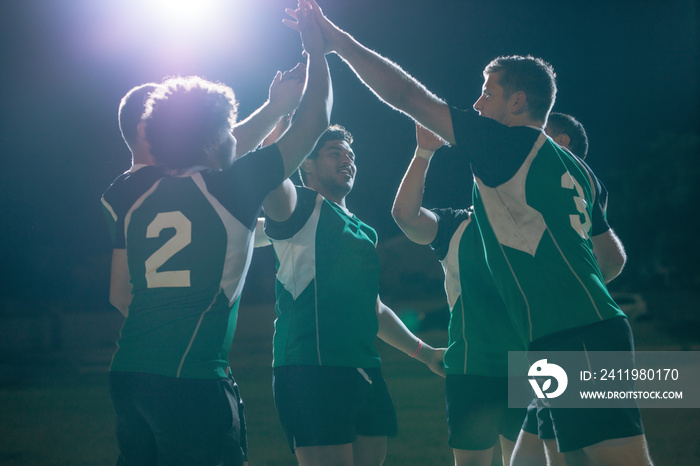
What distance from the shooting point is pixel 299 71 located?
3223 millimetres

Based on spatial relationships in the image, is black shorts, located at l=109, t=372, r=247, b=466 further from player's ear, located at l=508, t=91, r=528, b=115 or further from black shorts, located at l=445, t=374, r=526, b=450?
player's ear, located at l=508, t=91, r=528, b=115

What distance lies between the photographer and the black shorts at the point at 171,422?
1.94 metres

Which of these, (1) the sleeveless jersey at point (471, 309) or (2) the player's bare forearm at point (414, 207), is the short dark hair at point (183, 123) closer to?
(2) the player's bare forearm at point (414, 207)

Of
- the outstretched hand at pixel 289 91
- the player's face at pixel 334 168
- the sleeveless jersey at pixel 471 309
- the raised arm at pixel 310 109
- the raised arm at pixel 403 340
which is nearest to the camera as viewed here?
the raised arm at pixel 310 109

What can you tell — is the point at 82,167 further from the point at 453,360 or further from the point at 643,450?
the point at 643,450

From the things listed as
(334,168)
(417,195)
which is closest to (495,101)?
(417,195)

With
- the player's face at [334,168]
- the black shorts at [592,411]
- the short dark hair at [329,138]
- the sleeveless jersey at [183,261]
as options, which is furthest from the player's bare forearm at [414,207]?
the sleeveless jersey at [183,261]

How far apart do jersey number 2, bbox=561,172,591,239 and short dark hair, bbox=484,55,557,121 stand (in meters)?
0.36

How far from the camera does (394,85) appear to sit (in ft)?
8.35

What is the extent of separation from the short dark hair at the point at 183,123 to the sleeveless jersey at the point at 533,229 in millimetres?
977

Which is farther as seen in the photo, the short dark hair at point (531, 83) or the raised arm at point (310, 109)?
the short dark hair at point (531, 83)

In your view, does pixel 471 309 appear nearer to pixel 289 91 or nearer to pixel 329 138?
pixel 329 138

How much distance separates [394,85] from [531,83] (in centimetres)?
63

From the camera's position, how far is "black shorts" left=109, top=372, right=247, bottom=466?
6.38 ft
